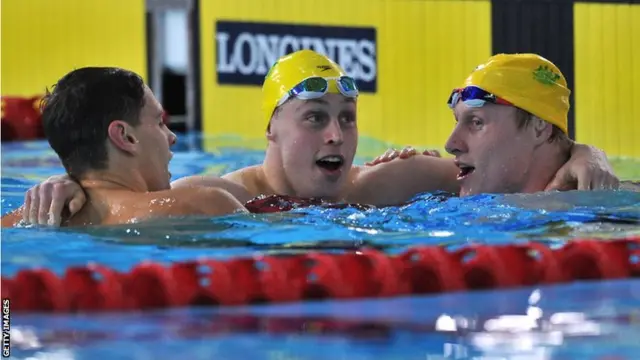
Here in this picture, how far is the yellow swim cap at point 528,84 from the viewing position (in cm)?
412

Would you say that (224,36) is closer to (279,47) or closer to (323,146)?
(279,47)

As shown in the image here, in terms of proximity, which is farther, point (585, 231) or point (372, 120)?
point (372, 120)

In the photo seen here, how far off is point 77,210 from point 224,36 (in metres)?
5.08

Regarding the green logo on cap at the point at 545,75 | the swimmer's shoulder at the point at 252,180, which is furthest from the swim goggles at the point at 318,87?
the green logo on cap at the point at 545,75

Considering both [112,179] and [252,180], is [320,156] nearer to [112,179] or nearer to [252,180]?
[252,180]

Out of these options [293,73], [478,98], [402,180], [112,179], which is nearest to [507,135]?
[478,98]

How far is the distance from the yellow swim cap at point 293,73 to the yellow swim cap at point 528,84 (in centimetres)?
52

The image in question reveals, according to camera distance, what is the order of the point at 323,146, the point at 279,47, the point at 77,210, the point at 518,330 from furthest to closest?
1. the point at 279,47
2. the point at 323,146
3. the point at 77,210
4. the point at 518,330

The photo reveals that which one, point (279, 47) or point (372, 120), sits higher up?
point (279, 47)

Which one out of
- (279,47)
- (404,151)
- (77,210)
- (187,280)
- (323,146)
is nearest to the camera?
(187,280)

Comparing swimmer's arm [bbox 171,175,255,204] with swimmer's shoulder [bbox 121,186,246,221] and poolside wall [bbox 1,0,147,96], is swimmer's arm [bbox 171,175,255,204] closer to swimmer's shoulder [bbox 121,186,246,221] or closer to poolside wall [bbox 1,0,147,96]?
swimmer's shoulder [bbox 121,186,246,221]

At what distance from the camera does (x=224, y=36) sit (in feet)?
27.5

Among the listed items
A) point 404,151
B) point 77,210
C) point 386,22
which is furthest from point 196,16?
point 77,210

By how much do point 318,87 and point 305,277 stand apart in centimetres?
145
